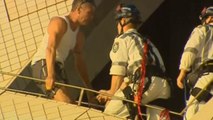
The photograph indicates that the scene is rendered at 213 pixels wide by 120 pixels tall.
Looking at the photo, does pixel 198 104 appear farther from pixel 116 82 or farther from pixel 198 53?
pixel 116 82

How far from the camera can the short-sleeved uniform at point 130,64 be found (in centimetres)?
1178

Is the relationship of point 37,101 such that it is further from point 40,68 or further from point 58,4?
point 58,4

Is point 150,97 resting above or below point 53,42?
below

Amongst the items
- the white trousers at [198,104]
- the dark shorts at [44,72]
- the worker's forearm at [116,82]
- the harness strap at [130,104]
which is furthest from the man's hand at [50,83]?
the white trousers at [198,104]

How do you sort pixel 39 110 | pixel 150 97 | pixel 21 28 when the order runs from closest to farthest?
pixel 150 97, pixel 39 110, pixel 21 28

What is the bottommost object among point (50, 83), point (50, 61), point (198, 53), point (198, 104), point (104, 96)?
point (198, 104)

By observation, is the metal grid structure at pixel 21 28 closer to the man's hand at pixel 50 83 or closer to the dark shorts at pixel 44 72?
the dark shorts at pixel 44 72

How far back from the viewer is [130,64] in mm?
11805

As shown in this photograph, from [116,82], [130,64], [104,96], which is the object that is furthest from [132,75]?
[104,96]

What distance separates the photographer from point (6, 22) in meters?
13.9

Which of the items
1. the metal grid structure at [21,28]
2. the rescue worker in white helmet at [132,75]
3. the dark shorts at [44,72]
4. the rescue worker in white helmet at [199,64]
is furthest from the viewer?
the metal grid structure at [21,28]

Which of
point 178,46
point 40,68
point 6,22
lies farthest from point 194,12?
point 40,68

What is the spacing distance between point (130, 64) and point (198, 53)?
0.72 meters

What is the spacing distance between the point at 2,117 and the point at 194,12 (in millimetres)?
5048
